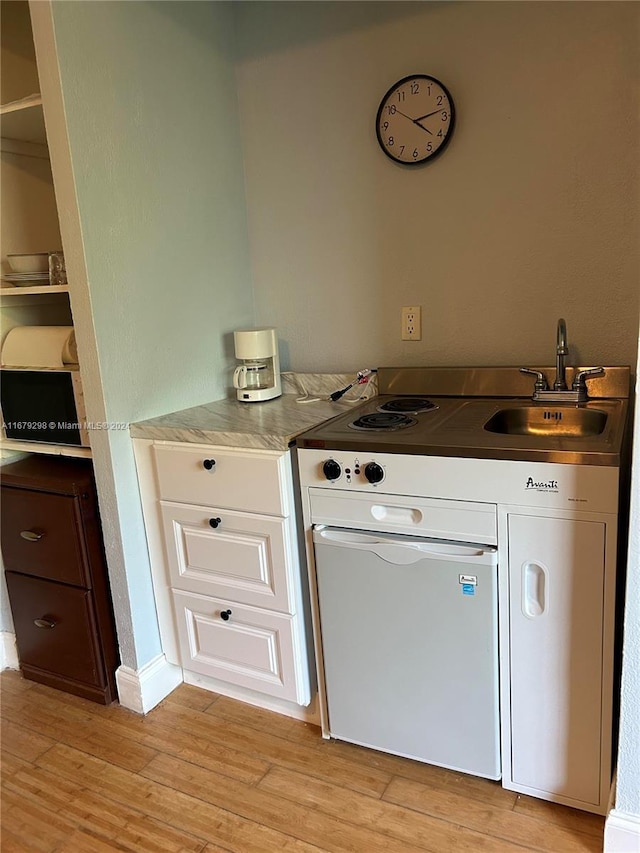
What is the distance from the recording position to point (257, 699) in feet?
6.60

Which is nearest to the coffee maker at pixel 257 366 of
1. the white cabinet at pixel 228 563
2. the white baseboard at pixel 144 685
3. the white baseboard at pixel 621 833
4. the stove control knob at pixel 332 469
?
the white cabinet at pixel 228 563

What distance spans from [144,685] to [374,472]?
1.10 metres

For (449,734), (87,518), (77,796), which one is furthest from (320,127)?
(77,796)

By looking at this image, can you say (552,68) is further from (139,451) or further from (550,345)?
(139,451)

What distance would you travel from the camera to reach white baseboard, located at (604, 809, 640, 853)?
137 cm

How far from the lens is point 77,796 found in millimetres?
1701

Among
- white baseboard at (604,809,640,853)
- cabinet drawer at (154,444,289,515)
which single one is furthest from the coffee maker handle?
white baseboard at (604,809,640,853)

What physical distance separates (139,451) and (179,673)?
0.80 meters

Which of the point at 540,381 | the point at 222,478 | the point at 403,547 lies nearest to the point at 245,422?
the point at 222,478

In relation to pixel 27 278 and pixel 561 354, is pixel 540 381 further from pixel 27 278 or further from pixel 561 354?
pixel 27 278

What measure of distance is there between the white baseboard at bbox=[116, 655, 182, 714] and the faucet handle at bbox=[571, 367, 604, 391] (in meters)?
1.56

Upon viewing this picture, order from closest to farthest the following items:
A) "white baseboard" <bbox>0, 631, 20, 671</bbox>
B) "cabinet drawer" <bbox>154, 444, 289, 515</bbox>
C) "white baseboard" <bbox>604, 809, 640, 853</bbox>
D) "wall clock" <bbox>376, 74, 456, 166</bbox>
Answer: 1. "white baseboard" <bbox>604, 809, 640, 853</bbox>
2. "cabinet drawer" <bbox>154, 444, 289, 515</bbox>
3. "wall clock" <bbox>376, 74, 456, 166</bbox>
4. "white baseboard" <bbox>0, 631, 20, 671</bbox>

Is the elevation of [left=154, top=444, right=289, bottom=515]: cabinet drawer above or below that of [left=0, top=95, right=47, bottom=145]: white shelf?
below

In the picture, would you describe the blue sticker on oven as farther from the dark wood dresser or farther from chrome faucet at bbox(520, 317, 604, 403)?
the dark wood dresser
